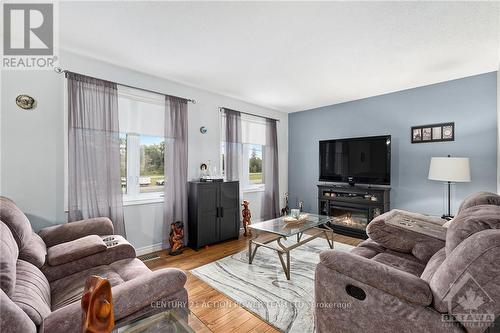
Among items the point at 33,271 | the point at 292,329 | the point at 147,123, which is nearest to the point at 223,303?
the point at 292,329

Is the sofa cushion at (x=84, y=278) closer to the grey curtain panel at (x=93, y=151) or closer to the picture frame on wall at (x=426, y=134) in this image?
the grey curtain panel at (x=93, y=151)

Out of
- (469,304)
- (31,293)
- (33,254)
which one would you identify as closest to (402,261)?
(469,304)

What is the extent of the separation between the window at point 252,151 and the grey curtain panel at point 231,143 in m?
0.27

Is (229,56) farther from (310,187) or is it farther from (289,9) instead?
(310,187)

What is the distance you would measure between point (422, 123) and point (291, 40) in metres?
2.72

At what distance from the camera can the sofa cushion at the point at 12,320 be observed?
32.6 inches

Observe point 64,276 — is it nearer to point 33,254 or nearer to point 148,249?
point 33,254

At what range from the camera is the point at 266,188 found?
4840mm

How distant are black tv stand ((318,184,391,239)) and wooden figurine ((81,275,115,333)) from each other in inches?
154

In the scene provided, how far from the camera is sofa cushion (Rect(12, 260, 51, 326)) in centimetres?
104

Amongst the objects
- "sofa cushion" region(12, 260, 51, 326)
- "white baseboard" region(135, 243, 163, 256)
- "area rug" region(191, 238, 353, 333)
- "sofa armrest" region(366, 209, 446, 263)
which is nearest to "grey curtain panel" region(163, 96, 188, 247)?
"white baseboard" region(135, 243, 163, 256)

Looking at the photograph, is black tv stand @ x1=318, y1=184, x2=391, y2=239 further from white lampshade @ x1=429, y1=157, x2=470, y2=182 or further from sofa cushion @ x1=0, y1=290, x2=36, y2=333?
sofa cushion @ x1=0, y1=290, x2=36, y2=333

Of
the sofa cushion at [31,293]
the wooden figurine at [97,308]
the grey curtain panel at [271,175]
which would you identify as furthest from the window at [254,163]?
the wooden figurine at [97,308]

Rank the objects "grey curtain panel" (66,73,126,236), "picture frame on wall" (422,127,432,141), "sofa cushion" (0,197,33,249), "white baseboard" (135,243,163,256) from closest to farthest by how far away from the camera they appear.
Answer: "sofa cushion" (0,197,33,249) < "grey curtain panel" (66,73,126,236) < "white baseboard" (135,243,163,256) < "picture frame on wall" (422,127,432,141)
